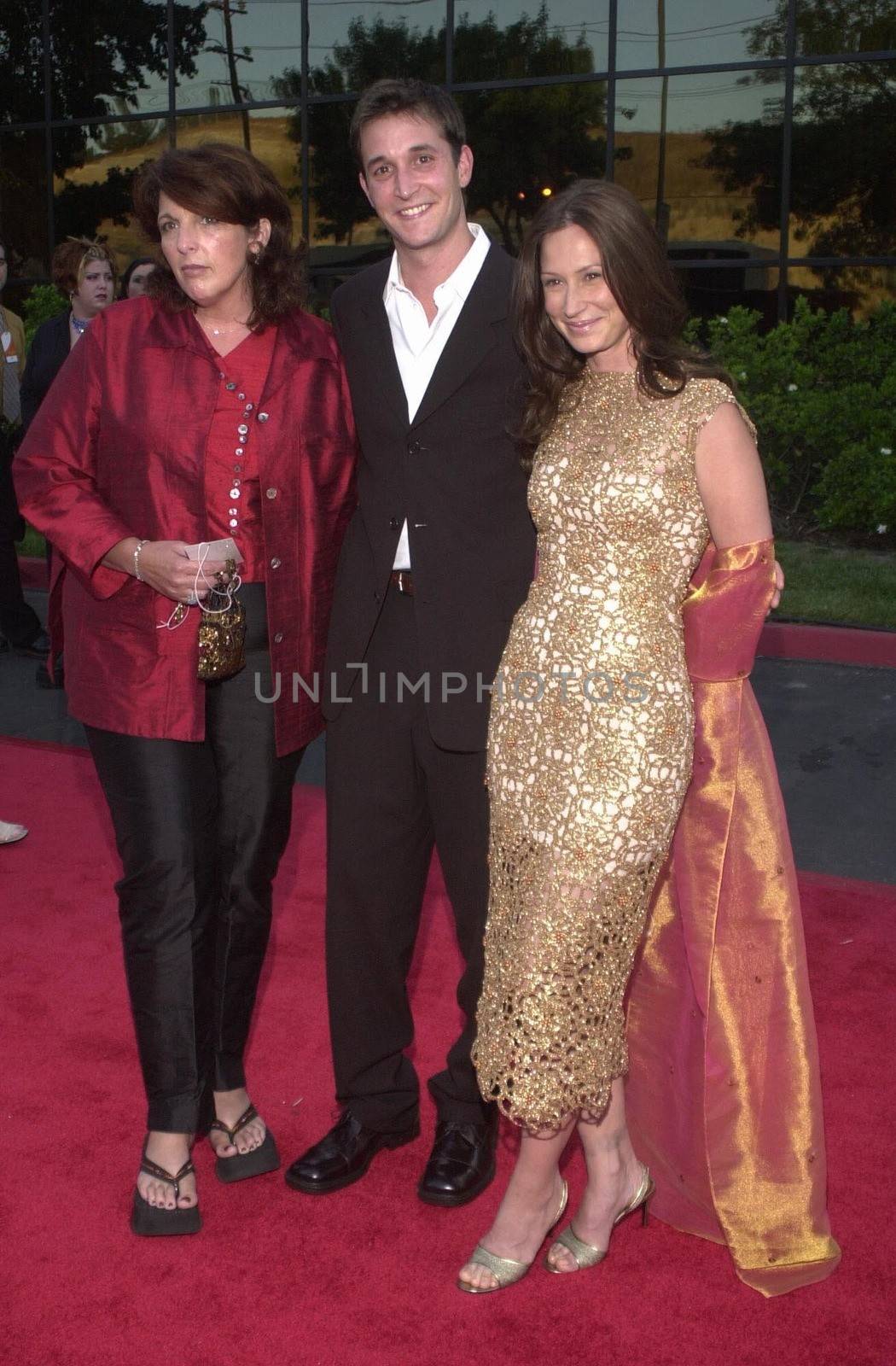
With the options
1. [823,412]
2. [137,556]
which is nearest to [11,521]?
[823,412]

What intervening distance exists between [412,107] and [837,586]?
23.0ft

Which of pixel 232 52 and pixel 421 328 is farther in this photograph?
pixel 232 52

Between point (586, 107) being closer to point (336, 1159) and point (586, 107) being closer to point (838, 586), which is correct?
point (838, 586)

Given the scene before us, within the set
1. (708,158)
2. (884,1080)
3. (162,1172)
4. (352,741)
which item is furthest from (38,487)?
(708,158)

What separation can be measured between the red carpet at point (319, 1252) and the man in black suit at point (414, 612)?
0.19 metres

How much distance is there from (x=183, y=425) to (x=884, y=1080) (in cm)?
232

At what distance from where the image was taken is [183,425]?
2.96 meters

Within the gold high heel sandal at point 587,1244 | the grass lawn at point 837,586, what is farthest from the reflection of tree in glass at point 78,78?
the gold high heel sandal at point 587,1244

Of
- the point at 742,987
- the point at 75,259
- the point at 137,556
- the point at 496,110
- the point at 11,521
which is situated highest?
the point at 496,110

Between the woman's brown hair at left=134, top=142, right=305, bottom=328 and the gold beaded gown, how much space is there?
72cm

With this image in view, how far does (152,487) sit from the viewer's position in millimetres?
2975

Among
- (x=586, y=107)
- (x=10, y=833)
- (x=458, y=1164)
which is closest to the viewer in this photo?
(x=458, y=1164)

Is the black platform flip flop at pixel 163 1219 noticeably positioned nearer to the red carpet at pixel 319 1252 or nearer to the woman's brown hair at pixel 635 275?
the red carpet at pixel 319 1252

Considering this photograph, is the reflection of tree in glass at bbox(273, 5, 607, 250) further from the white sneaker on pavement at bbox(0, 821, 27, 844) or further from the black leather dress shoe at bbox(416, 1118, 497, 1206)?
the black leather dress shoe at bbox(416, 1118, 497, 1206)
